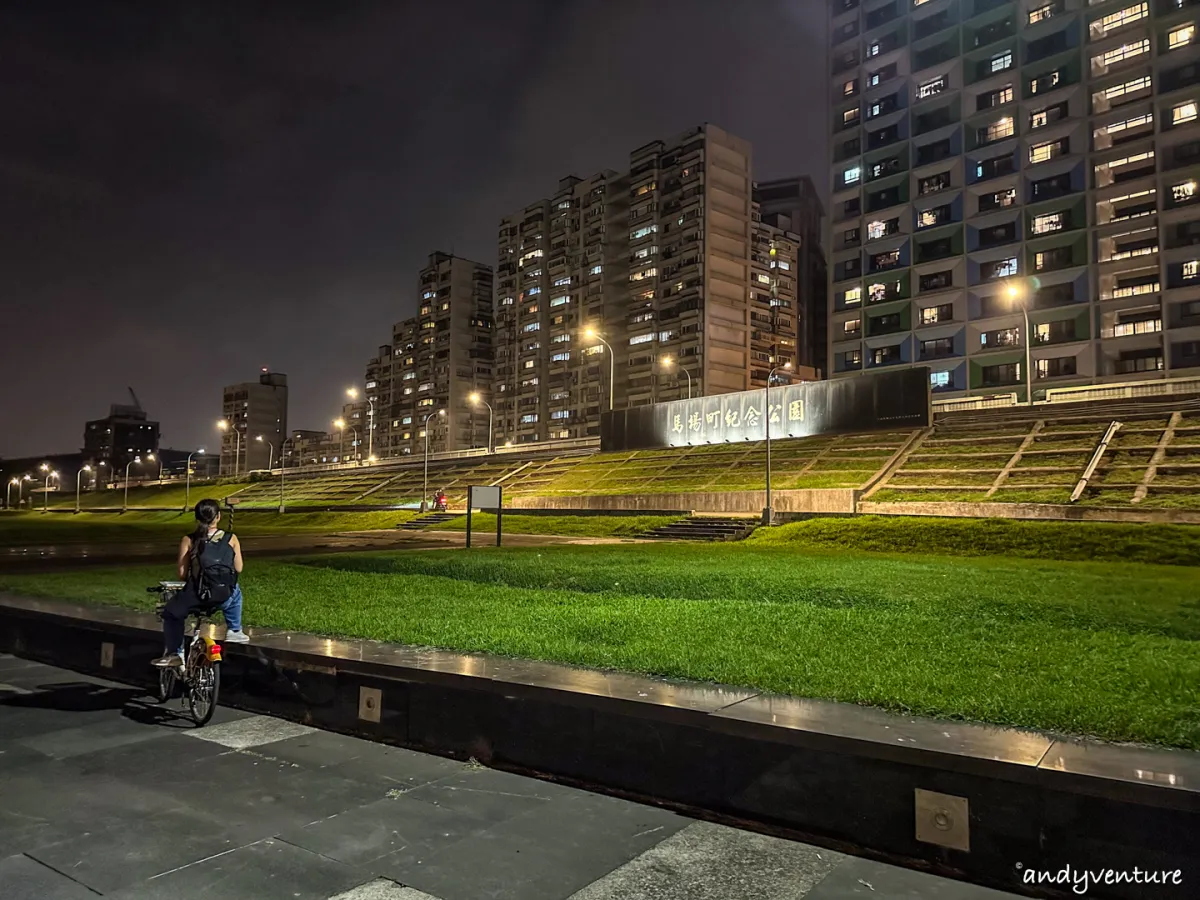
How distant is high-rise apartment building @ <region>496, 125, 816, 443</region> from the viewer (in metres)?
98.3

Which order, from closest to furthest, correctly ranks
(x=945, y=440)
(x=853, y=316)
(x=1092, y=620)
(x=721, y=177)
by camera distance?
(x=1092, y=620)
(x=945, y=440)
(x=853, y=316)
(x=721, y=177)

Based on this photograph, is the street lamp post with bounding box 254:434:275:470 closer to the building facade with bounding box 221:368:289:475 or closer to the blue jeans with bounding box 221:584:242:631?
the building facade with bounding box 221:368:289:475

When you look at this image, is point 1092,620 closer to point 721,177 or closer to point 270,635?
point 270,635

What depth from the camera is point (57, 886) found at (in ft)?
13.6

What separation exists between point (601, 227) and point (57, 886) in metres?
115

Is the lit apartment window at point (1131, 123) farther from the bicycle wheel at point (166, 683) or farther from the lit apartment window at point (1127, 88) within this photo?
the bicycle wheel at point (166, 683)

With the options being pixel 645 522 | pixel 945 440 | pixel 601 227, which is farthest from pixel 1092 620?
pixel 601 227

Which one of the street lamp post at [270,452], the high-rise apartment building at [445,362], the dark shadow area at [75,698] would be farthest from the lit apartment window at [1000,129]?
the street lamp post at [270,452]

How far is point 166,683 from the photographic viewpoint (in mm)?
8219

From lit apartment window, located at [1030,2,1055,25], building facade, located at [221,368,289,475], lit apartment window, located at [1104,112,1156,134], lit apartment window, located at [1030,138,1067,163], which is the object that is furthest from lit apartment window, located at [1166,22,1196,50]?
building facade, located at [221,368,289,475]

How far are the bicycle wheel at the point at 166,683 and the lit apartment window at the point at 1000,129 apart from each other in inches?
3168

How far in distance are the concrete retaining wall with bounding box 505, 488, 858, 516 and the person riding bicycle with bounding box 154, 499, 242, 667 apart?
30.9 metres

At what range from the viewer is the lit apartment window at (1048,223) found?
217 feet

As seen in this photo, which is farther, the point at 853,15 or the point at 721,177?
the point at 721,177
